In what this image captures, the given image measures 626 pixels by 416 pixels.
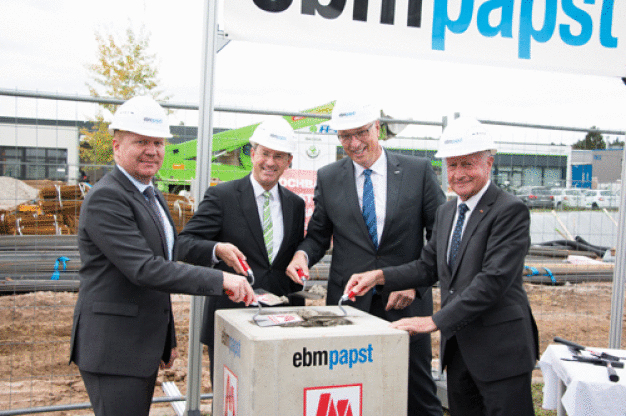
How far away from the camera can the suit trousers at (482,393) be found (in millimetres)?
2621

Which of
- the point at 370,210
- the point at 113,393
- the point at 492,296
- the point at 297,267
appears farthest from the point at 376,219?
the point at 113,393

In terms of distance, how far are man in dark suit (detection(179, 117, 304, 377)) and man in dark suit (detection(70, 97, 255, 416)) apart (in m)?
0.53

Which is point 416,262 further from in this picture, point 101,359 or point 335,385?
point 101,359

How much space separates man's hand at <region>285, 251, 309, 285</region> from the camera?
9.71ft

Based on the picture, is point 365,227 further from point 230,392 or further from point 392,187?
point 230,392

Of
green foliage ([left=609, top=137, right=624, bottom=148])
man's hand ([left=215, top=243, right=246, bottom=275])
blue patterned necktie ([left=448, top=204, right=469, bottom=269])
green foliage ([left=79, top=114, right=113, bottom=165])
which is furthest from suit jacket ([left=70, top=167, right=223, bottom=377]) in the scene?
green foliage ([left=609, top=137, right=624, bottom=148])

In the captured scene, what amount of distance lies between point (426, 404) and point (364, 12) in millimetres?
2500

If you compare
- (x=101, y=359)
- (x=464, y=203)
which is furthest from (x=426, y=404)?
(x=101, y=359)

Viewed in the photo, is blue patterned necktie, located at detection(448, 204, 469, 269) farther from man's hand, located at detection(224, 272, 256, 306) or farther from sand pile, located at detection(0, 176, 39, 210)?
sand pile, located at detection(0, 176, 39, 210)

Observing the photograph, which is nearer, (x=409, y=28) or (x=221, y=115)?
(x=409, y=28)

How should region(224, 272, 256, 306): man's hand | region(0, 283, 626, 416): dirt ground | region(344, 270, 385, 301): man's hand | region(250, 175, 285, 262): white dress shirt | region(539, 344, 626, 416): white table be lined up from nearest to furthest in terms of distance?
region(539, 344, 626, 416): white table, region(224, 272, 256, 306): man's hand, region(344, 270, 385, 301): man's hand, region(250, 175, 285, 262): white dress shirt, region(0, 283, 626, 416): dirt ground

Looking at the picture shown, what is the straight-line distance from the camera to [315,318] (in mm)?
2387

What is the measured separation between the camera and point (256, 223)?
312 cm

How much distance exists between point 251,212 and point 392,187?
0.88 m
